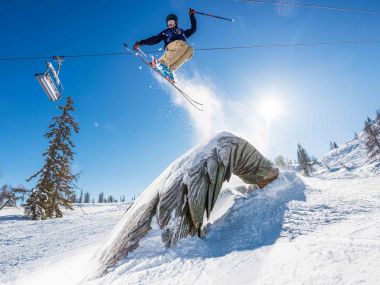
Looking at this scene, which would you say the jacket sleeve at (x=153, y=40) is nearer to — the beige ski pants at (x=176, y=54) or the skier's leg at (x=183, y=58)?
the beige ski pants at (x=176, y=54)

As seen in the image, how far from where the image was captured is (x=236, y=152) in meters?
6.25

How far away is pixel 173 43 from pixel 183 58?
627 mm

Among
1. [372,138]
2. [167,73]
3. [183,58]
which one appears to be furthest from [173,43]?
[372,138]

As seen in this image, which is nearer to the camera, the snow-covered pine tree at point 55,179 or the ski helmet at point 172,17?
the ski helmet at point 172,17

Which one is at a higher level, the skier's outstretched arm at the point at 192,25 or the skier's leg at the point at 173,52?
the skier's outstretched arm at the point at 192,25

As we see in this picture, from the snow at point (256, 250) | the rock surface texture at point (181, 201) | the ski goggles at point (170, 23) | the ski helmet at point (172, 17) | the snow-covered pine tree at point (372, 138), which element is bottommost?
the snow at point (256, 250)

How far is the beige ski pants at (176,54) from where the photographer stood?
8245mm

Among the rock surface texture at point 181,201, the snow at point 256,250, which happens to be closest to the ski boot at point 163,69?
the rock surface texture at point 181,201

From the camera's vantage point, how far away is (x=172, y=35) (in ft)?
27.2

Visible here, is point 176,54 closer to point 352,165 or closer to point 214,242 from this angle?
point 214,242

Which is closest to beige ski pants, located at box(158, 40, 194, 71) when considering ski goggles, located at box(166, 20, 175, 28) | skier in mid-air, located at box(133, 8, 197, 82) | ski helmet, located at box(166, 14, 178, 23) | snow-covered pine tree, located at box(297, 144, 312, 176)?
skier in mid-air, located at box(133, 8, 197, 82)

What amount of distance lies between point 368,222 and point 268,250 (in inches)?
68.2

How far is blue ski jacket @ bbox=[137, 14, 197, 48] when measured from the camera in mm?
8258

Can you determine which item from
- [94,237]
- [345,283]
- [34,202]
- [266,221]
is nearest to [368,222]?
[266,221]
